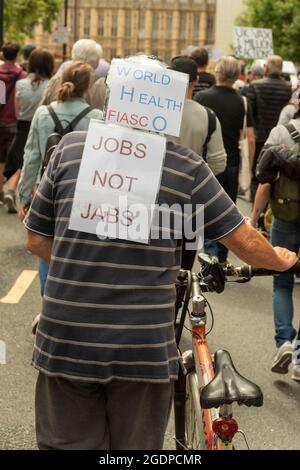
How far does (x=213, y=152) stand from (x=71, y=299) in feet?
12.9

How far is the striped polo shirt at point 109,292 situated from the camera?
2.99 m

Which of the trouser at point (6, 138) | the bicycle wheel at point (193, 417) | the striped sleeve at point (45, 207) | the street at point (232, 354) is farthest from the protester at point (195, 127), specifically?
the trouser at point (6, 138)

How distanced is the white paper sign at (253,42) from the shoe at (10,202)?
7412 millimetres

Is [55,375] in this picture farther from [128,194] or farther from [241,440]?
[241,440]

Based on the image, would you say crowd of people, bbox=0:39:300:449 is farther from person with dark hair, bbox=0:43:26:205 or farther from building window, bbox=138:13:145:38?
building window, bbox=138:13:145:38

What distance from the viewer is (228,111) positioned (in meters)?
8.58

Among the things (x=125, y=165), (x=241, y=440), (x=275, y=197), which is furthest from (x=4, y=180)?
(x=125, y=165)

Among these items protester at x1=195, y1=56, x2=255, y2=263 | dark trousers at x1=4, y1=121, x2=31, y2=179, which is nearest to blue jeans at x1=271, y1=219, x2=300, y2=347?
protester at x1=195, y1=56, x2=255, y2=263

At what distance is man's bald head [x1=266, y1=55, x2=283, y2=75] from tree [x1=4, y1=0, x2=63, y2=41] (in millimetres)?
27519

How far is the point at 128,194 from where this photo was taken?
3.07 metres

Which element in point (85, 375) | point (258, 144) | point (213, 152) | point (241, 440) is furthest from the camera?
point (258, 144)

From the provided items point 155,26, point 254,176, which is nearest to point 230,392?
point 254,176

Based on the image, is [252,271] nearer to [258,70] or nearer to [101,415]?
[101,415]

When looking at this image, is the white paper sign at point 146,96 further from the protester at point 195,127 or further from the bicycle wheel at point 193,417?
the protester at point 195,127
